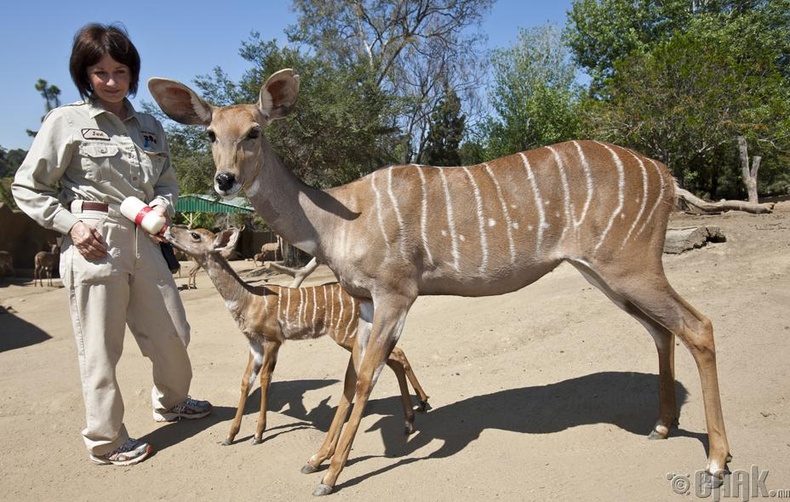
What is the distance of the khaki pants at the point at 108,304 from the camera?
407 cm

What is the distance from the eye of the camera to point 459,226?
395 centimetres

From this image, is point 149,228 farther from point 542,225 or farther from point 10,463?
point 542,225

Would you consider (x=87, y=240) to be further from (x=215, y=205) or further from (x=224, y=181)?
(x=215, y=205)

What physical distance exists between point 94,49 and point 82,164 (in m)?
0.81

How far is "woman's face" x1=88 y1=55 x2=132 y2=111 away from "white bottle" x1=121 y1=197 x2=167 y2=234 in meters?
0.80

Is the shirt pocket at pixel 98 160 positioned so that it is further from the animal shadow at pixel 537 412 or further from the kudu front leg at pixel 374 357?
the animal shadow at pixel 537 412

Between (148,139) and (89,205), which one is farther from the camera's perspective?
(148,139)

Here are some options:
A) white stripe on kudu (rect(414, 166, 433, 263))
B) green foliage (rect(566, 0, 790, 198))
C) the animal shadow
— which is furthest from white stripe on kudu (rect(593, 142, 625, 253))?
green foliage (rect(566, 0, 790, 198))

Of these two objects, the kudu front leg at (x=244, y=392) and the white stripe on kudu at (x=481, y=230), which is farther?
the kudu front leg at (x=244, y=392)

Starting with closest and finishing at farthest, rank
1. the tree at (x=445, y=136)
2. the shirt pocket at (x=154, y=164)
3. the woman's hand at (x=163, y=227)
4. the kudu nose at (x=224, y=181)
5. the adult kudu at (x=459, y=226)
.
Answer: the kudu nose at (x=224, y=181) < the adult kudu at (x=459, y=226) < the woman's hand at (x=163, y=227) < the shirt pocket at (x=154, y=164) < the tree at (x=445, y=136)

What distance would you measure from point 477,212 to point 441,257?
400 mm

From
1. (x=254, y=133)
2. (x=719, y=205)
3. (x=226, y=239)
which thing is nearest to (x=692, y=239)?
(x=719, y=205)

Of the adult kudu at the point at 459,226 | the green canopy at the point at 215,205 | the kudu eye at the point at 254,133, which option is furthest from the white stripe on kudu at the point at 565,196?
the green canopy at the point at 215,205

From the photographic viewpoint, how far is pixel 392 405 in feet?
17.4
